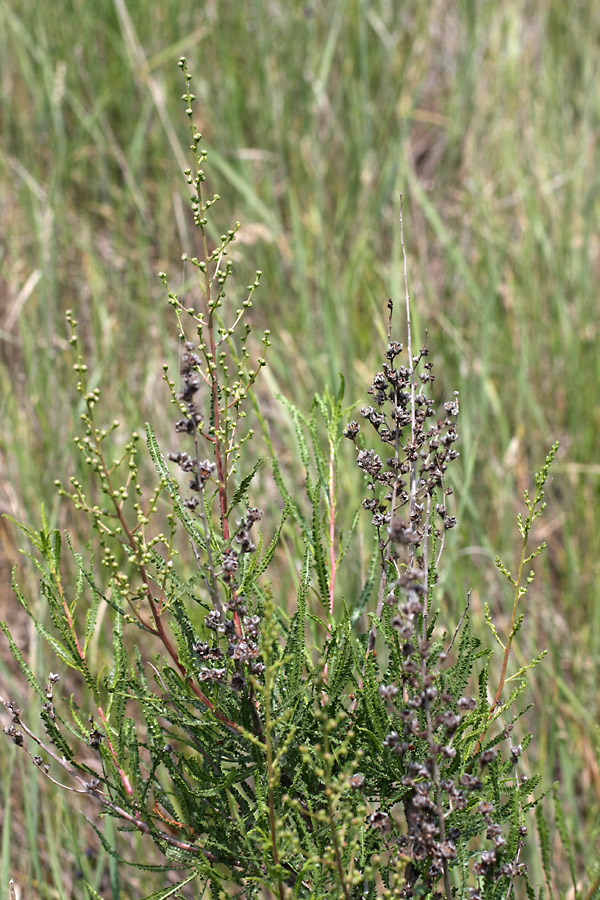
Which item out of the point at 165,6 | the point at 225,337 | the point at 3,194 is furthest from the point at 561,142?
the point at 225,337

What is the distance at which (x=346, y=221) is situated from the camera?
3576 millimetres

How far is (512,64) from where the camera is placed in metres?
4.03

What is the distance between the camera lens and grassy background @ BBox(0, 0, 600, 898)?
2.90m

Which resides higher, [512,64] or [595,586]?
[512,64]

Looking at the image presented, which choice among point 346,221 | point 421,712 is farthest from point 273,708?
point 346,221

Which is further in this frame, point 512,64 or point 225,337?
point 512,64

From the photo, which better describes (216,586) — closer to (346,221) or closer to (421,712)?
(421,712)

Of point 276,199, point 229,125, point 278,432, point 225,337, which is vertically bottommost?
point 225,337

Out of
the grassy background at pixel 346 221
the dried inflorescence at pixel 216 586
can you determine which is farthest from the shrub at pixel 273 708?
the grassy background at pixel 346 221

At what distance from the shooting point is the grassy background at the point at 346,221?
290cm

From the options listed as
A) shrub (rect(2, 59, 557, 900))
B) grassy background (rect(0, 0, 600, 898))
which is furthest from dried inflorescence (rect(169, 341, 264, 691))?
grassy background (rect(0, 0, 600, 898))

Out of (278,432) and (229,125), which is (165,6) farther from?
(278,432)

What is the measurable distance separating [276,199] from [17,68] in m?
1.34

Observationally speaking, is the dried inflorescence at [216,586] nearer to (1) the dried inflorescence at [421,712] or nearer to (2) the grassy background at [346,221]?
(1) the dried inflorescence at [421,712]
